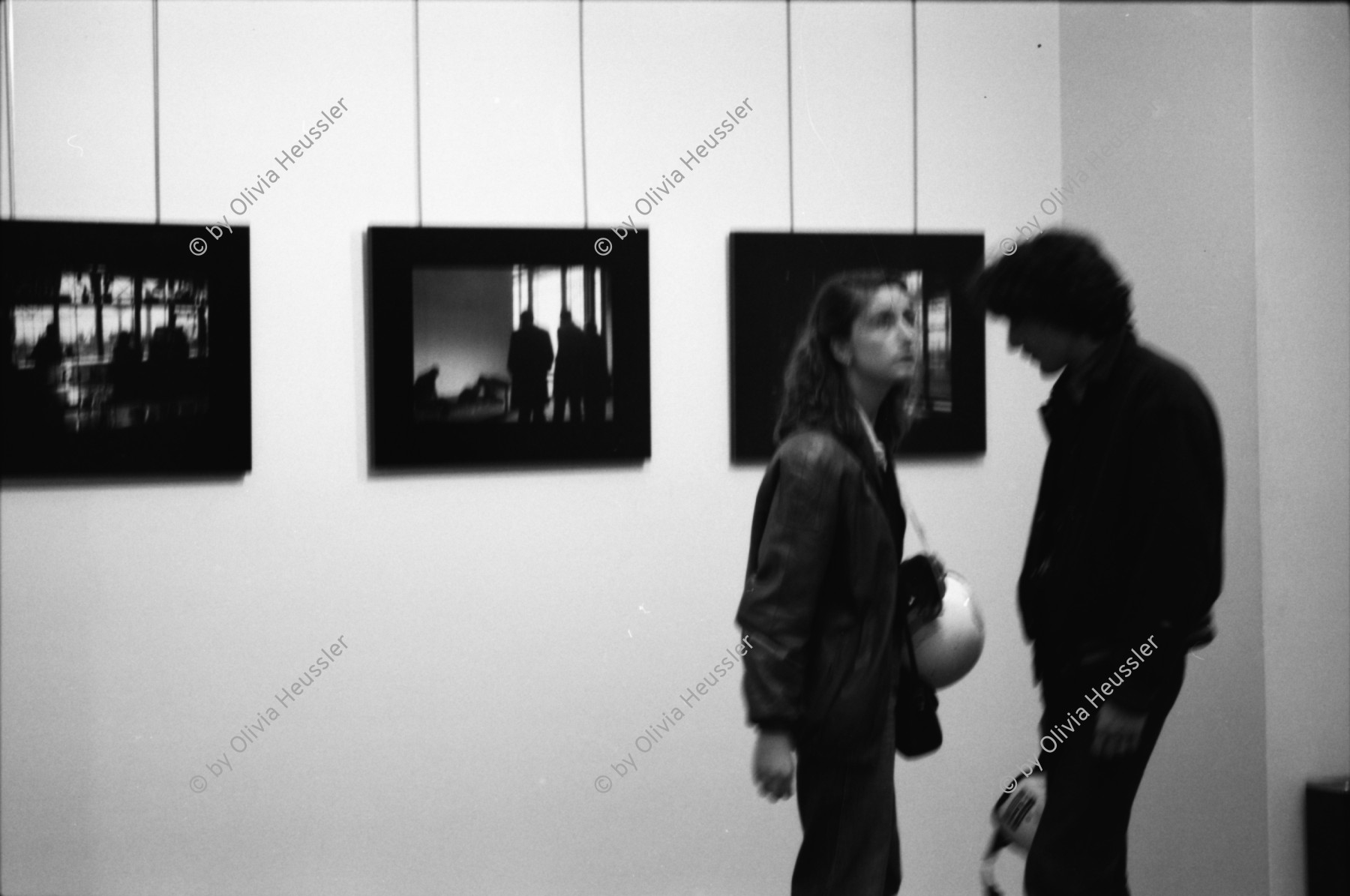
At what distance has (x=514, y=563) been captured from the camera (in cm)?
412

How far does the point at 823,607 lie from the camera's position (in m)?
2.88

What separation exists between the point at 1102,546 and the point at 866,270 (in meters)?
1.83

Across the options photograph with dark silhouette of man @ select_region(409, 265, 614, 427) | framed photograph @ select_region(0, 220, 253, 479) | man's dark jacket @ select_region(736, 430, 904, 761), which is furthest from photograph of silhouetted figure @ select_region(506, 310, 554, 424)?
man's dark jacket @ select_region(736, 430, 904, 761)

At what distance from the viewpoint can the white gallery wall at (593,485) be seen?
12.2 feet

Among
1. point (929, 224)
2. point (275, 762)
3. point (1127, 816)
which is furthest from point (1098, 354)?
point (275, 762)

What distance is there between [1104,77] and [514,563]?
248 centimetres

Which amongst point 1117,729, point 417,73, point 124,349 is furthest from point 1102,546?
point 124,349

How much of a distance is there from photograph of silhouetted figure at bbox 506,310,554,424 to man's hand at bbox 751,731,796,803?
1.60 metres

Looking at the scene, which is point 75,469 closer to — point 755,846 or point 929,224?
point 755,846

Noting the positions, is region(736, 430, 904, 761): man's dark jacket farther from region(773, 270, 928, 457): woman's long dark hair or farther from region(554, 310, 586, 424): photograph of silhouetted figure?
region(554, 310, 586, 424): photograph of silhouetted figure

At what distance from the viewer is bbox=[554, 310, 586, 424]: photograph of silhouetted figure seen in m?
4.09

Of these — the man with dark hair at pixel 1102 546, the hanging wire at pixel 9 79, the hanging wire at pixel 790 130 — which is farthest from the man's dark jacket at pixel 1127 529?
the hanging wire at pixel 9 79

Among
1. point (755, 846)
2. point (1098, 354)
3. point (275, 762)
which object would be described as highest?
point (1098, 354)

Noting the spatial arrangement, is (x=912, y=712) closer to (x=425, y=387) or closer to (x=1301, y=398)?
(x=1301, y=398)
